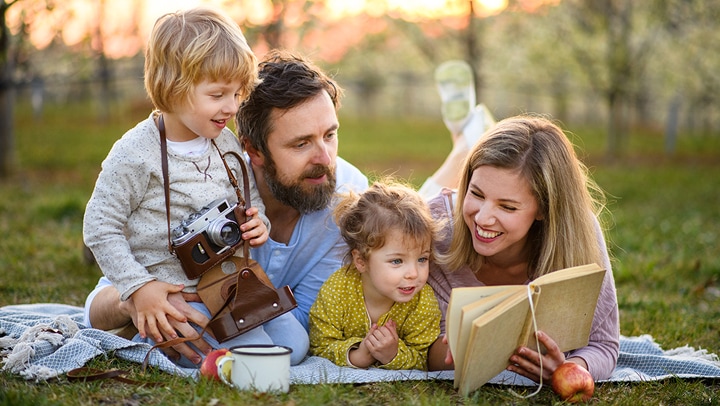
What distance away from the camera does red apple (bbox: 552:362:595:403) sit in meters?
3.08

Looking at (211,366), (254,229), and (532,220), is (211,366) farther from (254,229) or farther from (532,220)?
(532,220)

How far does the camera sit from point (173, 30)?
3328 mm

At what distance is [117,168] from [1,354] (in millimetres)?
1028

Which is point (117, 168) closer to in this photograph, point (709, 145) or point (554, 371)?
point (554, 371)

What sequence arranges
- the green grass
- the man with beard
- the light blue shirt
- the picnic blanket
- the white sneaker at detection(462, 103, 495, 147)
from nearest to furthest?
the green grass → the picnic blanket → the man with beard → the light blue shirt → the white sneaker at detection(462, 103, 495, 147)

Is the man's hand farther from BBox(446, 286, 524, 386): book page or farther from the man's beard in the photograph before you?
BBox(446, 286, 524, 386): book page

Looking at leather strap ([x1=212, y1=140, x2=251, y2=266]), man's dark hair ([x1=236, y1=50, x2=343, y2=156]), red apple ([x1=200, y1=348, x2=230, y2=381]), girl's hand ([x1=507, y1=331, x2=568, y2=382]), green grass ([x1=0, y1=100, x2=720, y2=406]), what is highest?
man's dark hair ([x1=236, y1=50, x2=343, y2=156])

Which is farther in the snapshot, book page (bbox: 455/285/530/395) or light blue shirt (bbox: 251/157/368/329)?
light blue shirt (bbox: 251/157/368/329)

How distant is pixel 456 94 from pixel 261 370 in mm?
3347

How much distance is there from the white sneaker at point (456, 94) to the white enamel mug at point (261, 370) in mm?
2897

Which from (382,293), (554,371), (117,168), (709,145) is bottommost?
(709,145)

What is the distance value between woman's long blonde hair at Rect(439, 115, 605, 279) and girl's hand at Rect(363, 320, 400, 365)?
738mm

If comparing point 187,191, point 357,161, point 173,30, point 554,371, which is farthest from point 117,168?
point 357,161

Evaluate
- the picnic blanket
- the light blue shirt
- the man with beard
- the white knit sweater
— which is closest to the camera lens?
the white knit sweater
